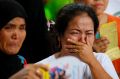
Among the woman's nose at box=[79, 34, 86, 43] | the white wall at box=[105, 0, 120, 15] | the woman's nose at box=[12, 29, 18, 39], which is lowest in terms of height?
the woman's nose at box=[79, 34, 86, 43]

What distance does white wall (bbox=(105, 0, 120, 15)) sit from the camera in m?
3.34

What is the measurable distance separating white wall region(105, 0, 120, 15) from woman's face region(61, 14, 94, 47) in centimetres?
108

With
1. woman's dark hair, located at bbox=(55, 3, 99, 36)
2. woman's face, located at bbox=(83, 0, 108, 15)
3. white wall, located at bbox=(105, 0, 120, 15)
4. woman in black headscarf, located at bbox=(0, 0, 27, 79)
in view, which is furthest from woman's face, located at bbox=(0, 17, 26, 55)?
white wall, located at bbox=(105, 0, 120, 15)

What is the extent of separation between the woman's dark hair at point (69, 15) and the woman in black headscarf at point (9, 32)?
213 millimetres

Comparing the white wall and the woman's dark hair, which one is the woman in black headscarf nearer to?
the woman's dark hair

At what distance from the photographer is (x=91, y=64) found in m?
2.12

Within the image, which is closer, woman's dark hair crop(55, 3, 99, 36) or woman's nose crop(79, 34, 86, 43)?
woman's nose crop(79, 34, 86, 43)

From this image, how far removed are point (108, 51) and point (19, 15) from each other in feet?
2.76

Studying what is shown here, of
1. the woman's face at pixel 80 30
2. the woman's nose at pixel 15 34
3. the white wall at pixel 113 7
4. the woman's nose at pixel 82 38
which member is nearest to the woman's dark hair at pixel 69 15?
the woman's face at pixel 80 30

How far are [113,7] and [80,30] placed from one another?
4.02ft

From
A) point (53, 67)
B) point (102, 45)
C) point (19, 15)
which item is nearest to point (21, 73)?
point (53, 67)

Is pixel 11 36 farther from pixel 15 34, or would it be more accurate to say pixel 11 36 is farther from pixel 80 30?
pixel 80 30

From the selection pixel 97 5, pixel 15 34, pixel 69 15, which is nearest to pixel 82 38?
pixel 69 15

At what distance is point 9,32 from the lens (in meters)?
2.17
